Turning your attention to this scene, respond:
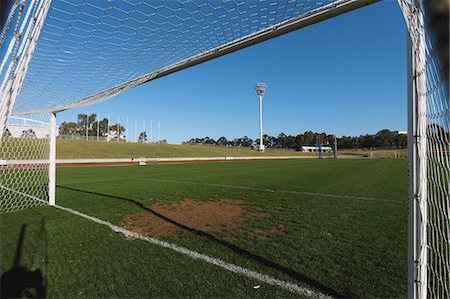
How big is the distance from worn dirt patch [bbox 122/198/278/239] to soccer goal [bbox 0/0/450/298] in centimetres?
249

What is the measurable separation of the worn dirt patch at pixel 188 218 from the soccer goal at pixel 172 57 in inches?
98.1

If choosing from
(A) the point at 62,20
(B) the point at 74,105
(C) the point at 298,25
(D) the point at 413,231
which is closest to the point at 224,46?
(C) the point at 298,25

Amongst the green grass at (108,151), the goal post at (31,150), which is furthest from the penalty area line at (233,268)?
the green grass at (108,151)

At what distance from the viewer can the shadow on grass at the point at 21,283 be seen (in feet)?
8.97

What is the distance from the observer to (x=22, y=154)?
8227 mm

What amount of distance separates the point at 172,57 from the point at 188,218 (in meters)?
3.11

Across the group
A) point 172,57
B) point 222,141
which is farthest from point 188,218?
point 222,141

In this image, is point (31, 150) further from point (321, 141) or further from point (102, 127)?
point (321, 141)

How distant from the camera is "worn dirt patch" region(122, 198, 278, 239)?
497 centimetres

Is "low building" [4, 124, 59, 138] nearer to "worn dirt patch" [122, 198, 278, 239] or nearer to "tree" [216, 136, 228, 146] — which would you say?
"worn dirt patch" [122, 198, 278, 239]

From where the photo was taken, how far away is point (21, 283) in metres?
2.92

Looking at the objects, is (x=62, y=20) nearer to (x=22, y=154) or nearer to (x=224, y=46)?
(x=224, y=46)

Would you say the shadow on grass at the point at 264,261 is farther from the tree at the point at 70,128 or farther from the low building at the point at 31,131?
the tree at the point at 70,128

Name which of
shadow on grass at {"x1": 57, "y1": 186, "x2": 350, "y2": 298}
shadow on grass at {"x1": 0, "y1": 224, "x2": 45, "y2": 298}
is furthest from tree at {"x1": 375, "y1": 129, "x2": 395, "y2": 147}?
shadow on grass at {"x1": 0, "y1": 224, "x2": 45, "y2": 298}
